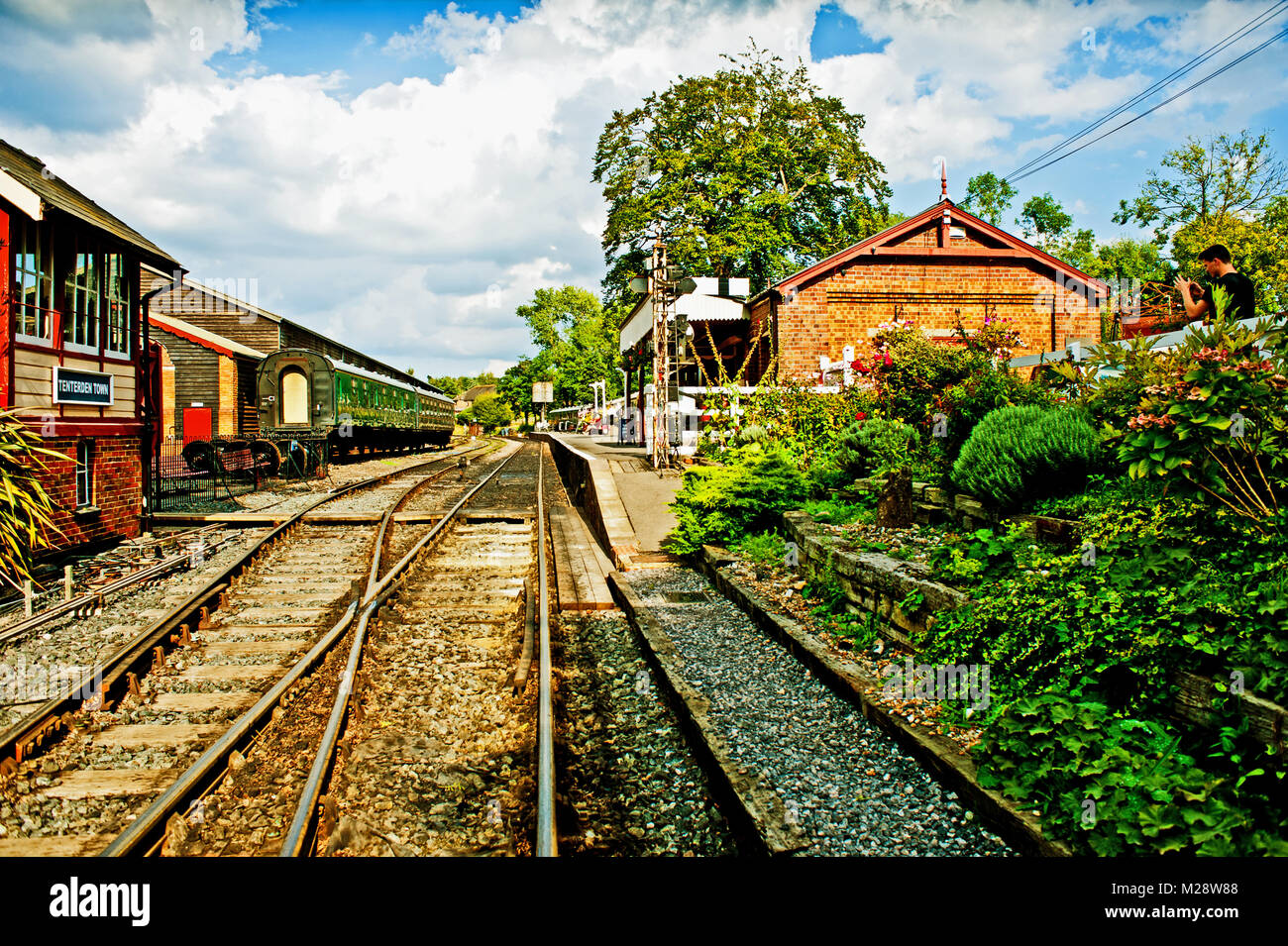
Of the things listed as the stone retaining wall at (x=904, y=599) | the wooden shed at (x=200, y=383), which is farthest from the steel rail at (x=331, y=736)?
the wooden shed at (x=200, y=383)

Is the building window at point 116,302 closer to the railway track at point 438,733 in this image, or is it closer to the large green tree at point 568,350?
the railway track at point 438,733

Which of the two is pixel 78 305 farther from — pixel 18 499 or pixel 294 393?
pixel 294 393

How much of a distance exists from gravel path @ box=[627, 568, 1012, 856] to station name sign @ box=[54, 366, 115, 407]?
748cm

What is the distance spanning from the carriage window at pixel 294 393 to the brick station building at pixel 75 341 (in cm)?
1141

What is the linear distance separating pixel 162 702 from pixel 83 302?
6.74 meters

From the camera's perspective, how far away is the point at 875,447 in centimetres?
731

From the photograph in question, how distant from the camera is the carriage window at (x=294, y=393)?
21.6m

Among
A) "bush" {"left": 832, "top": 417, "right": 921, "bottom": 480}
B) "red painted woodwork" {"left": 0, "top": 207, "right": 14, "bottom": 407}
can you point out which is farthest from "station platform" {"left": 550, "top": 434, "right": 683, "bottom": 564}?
"red painted woodwork" {"left": 0, "top": 207, "right": 14, "bottom": 407}

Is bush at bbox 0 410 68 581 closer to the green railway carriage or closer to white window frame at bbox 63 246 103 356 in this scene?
white window frame at bbox 63 246 103 356

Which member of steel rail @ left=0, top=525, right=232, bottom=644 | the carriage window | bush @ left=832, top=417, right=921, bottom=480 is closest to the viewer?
steel rail @ left=0, top=525, right=232, bottom=644

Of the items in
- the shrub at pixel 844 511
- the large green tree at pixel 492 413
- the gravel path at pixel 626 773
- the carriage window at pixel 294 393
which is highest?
the large green tree at pixel 492 413

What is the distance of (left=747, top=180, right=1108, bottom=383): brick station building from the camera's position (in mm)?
16953

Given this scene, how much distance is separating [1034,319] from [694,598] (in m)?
14.2
